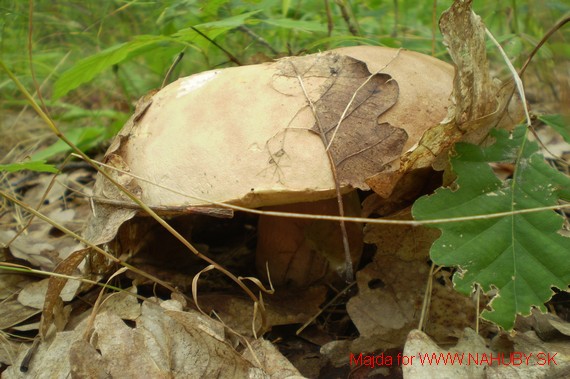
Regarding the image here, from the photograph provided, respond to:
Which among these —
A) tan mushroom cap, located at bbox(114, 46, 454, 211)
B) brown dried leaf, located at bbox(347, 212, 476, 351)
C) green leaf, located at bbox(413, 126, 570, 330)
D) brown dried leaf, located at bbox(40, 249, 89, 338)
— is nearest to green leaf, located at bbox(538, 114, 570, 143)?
green leaf, located at bbox(413, 126, 570, 330)

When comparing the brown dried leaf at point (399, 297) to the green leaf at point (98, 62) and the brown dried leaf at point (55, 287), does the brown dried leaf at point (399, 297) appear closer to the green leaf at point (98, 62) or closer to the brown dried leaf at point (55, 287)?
the brown dried leaf at point (55, 287)

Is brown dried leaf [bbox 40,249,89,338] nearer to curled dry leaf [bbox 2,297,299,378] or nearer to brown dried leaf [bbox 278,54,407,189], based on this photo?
curled dry leaf [bbox 2,297,299,378]

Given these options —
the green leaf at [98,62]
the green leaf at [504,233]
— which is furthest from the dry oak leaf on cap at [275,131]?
the green leaf at [98,62]

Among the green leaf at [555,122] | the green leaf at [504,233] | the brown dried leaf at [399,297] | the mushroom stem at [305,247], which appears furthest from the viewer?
the mushroom stem at [305,247]

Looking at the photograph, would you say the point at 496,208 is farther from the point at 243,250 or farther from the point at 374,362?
the point at 243,250

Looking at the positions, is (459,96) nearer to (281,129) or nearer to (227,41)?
A: (281,129)

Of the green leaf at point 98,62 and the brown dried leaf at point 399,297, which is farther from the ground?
the green leaf at point 98,62
